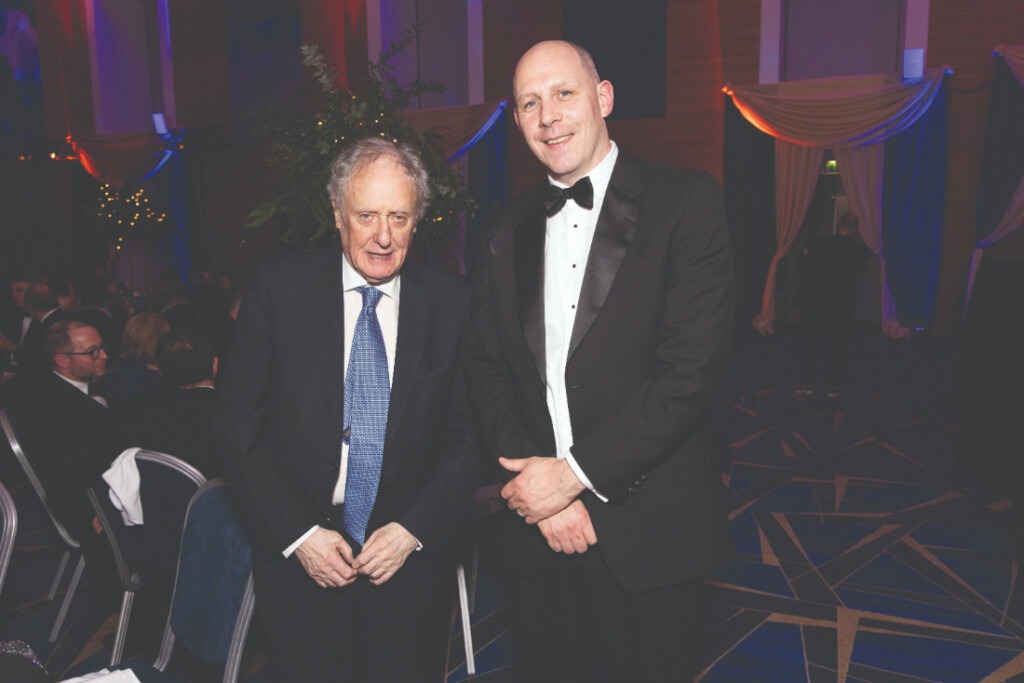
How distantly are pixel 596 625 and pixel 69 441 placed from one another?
2261 mm

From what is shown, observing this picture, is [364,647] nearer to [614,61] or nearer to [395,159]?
[395,159]

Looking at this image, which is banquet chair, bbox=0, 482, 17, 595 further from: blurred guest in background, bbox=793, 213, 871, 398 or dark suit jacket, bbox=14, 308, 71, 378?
blurred guest in background, bbox=793, 213, 871, 398

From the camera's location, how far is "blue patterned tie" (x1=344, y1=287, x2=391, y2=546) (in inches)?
66.3

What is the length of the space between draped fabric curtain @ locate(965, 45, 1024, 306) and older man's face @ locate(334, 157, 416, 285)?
370 inches

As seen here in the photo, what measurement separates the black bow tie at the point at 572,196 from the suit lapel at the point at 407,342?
Result: 35 centimetres

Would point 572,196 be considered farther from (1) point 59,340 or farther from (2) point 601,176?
(1) point 59,340

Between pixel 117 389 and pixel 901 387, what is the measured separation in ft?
21.4

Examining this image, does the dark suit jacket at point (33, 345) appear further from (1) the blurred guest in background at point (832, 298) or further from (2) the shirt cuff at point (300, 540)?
(1) the blurred guest in background at point (832, 298)

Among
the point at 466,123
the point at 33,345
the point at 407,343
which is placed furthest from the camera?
the point at 466,123

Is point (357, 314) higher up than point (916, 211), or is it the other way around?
point (357, 314)

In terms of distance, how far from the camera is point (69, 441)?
9.65 ft

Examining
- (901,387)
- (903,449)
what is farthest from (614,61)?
(903,449)

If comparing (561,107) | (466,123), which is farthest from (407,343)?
(466,123)

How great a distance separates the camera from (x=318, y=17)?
12.1 metres
